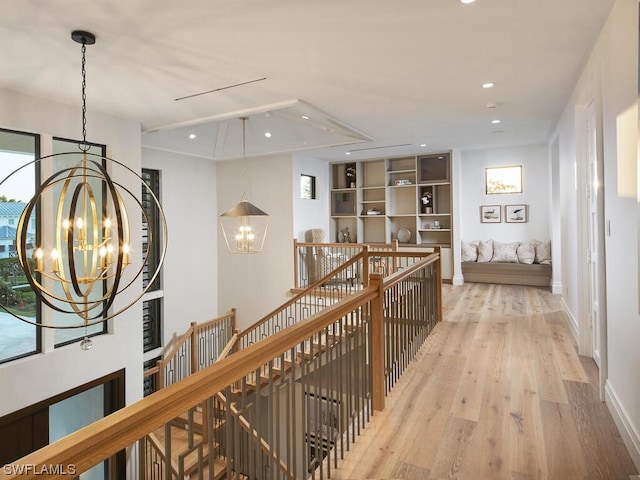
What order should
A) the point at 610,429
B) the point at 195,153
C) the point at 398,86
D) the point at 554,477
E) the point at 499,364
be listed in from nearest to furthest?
the point at 554,477 < the point at 610,429 < the point at 499,364 < the point at 398,86 < the point at 195,153

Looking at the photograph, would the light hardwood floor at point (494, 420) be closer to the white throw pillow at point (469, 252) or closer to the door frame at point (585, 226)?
the door frame at point (585, 226)

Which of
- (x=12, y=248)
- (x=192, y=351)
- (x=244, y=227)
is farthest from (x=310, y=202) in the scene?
(x=12, y=248)

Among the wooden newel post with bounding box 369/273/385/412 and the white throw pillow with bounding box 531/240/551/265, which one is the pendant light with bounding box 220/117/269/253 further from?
the white throw pillow with bounding box 531/240/551/265

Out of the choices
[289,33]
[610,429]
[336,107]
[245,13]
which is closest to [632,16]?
[289,33]

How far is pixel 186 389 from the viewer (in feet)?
3.57

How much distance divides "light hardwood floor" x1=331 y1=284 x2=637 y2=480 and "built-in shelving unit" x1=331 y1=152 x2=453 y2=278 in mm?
4456

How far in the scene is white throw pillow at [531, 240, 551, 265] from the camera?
24.0 ft

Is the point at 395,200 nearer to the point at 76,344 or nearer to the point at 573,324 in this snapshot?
the point at 573,324

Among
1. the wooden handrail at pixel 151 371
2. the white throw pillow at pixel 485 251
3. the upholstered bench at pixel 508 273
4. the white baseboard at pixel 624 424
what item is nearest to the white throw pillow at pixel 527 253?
the upholstered bench at pixel 508 273

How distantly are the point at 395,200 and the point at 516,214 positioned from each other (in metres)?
2.57

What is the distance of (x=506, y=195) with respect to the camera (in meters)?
7.91

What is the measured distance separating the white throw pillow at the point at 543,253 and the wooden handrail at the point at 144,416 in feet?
23.7

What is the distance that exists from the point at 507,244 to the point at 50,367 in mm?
7767

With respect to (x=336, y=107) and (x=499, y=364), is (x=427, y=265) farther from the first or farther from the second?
(x=336, y=107)
